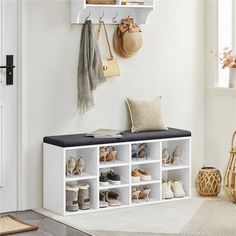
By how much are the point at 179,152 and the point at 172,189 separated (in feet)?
0.95

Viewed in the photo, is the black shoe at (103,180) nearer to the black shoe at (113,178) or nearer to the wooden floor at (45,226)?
the black shoe at (113,178)

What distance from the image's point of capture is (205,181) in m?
5.45

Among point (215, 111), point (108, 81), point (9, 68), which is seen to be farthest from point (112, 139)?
point (215, 111)

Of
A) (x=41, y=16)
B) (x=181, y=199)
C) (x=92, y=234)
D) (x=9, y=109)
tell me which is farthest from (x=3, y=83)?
(x=181, y=199)

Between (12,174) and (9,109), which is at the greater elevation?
(9,109)

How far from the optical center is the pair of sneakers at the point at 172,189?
5363mm

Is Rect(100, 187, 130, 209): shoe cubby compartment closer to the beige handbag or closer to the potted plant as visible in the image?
the beige handbag

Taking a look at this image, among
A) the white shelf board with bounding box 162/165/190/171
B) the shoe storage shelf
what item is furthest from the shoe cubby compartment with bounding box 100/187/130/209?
the white shelf board with bounding box 162/165/190/171

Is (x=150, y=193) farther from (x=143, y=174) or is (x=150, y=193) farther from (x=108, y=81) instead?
(x=108, y=81)

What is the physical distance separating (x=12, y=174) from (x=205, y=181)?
1478 mm

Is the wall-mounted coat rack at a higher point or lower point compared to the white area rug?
higher

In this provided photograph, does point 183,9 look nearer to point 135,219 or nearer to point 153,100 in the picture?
point 153,100

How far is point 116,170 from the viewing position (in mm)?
5262

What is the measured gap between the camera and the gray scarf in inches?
202
